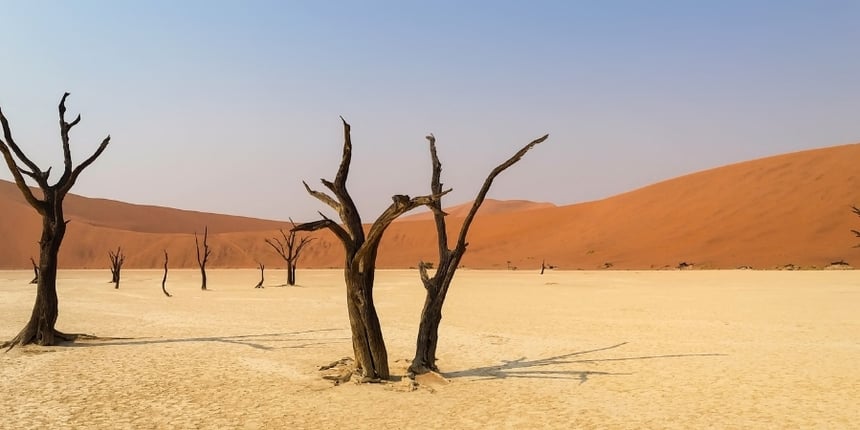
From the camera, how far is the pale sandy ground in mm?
6801

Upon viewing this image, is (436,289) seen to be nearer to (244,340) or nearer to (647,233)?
(244,340)

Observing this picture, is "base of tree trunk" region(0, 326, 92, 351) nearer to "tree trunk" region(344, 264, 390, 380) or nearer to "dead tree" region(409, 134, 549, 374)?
"tree trunk" region(344, 264, 390, 380)

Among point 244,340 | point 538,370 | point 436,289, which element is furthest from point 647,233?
point 436,289

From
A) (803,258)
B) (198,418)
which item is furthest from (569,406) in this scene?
(803,258)

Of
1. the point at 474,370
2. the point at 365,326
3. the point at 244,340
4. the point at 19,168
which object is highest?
the point at 19,168

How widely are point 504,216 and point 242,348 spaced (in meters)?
73.4

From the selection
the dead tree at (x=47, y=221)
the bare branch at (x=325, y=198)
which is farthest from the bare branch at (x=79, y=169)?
the bare branch at (x=325, y=198)

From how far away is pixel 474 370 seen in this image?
9.60 meters

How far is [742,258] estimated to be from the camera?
44312 millimetres

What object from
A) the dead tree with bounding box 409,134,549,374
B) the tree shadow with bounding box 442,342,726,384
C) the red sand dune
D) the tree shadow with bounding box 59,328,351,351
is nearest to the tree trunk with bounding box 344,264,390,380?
the dead tree with bounding box 409,134,549,374

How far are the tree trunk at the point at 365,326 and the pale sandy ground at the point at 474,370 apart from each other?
0.32m

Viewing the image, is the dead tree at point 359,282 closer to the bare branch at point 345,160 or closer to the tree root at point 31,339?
the bare branch at point 345,160

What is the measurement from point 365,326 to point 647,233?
53.3 m

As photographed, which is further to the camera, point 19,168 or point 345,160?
point 19,168
